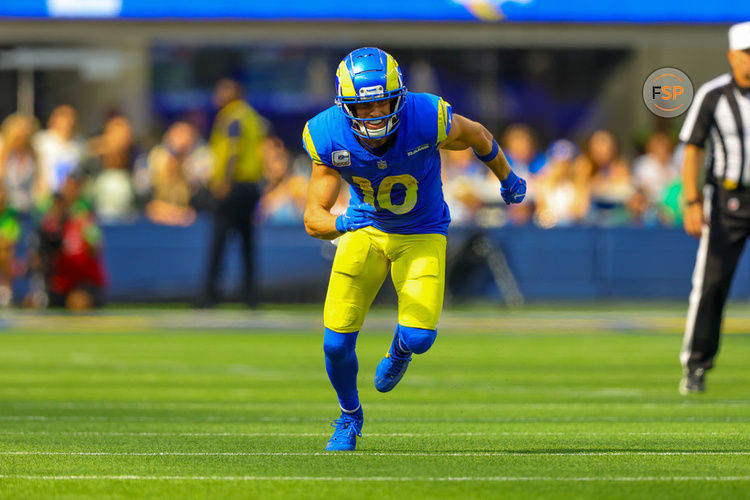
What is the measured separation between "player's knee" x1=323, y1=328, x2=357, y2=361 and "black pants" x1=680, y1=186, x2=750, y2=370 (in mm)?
3765

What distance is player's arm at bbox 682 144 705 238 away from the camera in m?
10.4

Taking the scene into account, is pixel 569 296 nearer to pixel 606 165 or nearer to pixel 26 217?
pixel 606 165

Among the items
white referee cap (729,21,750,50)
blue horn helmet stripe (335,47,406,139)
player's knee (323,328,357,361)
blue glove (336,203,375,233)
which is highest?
white referee cap (729,21,750,50)

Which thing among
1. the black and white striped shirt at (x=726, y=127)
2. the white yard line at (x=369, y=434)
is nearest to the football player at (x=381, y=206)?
the white yard line at (x=369, y=434)

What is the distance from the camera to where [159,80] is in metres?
23.8

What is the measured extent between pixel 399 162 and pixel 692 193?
11.9 feet

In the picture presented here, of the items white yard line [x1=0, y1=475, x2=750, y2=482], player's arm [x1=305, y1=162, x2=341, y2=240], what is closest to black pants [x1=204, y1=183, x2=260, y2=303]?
player's arm [x1=305, y1=162, x2=341, y2=240]

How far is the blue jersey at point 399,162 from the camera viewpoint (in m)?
7.38

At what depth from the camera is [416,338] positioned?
753 centimetres

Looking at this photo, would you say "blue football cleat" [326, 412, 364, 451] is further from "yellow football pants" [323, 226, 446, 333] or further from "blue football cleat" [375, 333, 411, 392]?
"yellow football pants" [323, 226, 446, 333]

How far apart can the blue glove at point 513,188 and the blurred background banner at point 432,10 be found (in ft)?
52.3

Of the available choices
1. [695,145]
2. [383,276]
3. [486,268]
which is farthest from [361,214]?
[486,268]

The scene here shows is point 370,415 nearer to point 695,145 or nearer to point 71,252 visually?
point 695,145

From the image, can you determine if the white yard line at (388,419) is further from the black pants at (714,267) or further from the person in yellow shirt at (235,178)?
the person in yellow shirt at (235,178)
